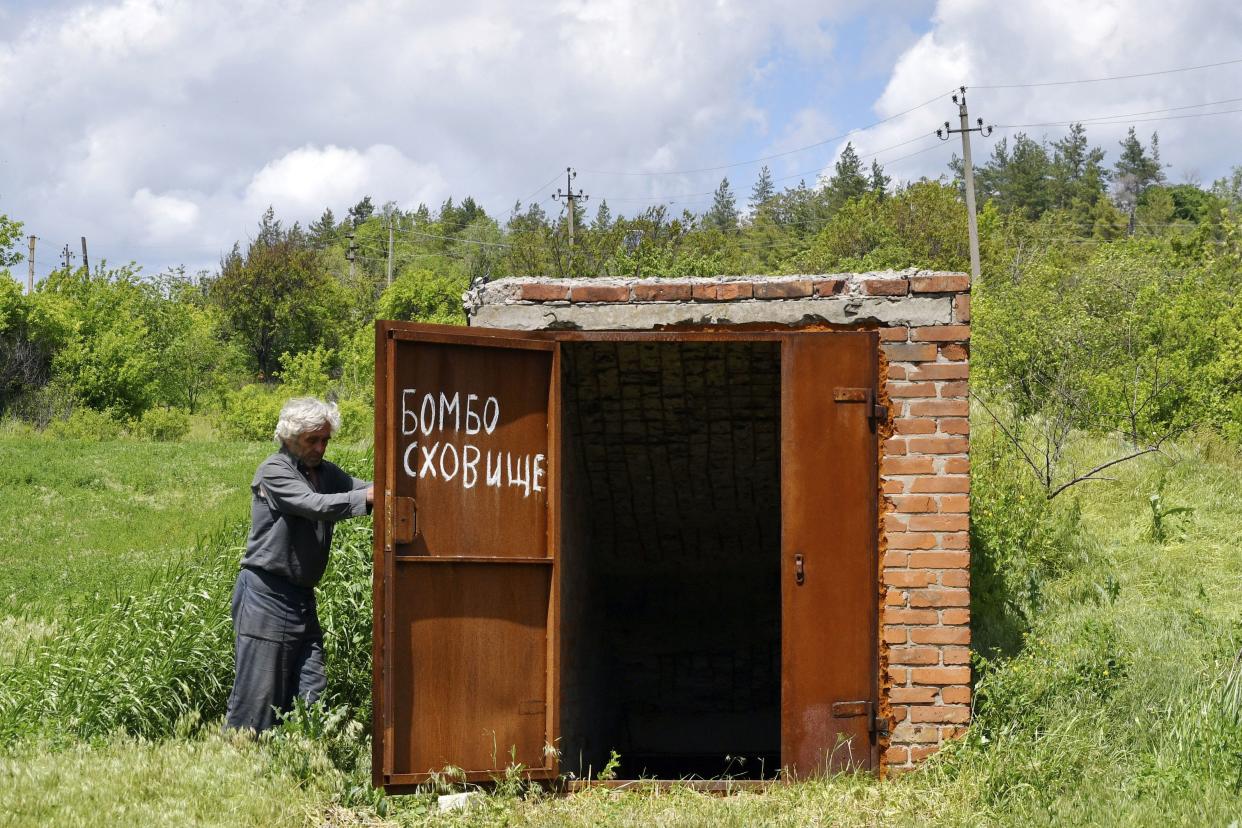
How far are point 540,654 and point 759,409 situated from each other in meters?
2.96

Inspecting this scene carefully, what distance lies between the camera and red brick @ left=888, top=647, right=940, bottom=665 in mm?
5648

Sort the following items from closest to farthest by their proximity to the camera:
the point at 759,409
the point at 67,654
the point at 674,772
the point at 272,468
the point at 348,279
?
the point at 272,468 → the point at 67,654 → the point at 759,409 → the point at 674,772 → the point at 348,279

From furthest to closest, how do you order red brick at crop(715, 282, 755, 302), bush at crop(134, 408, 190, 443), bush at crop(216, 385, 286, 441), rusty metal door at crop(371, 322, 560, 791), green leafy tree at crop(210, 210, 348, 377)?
green leafy tree at crop(210, 210, 348, 377) < bush at crop(216, 385, 286, 441) < bush at crop(134, 408, 190, 443) < red brick at crop(715, 282, 755, 302) < rusty metal door at crop(371, 322, 560, 791)

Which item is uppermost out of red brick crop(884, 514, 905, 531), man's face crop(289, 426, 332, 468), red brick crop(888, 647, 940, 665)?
man's face crop(289, 426, 332, 468)

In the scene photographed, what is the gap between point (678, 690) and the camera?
33.2ft

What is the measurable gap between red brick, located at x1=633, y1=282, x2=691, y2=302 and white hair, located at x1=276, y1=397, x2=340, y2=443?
5.24 ft

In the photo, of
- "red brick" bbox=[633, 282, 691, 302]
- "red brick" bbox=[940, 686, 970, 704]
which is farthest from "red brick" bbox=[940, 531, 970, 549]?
"red brick" bbox=[633, 282, 691, 302]

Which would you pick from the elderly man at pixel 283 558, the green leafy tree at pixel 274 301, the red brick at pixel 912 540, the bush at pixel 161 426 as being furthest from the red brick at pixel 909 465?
the green leafy tree at pixel 274 301

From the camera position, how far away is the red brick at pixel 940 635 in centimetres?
564

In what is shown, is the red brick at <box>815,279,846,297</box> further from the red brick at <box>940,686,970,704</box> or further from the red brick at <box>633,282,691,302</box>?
the red brick at <box>940,686,970,704</box>

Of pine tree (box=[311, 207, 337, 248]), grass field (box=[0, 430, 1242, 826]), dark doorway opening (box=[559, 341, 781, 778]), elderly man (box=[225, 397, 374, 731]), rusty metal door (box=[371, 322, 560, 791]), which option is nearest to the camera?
grass field (box=[0, 430, 1242, 826])

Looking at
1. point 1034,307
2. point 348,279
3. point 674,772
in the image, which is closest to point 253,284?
point 348,279

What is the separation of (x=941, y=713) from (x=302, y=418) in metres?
3.35

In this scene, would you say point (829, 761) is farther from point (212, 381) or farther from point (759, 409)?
point (212, 381)
